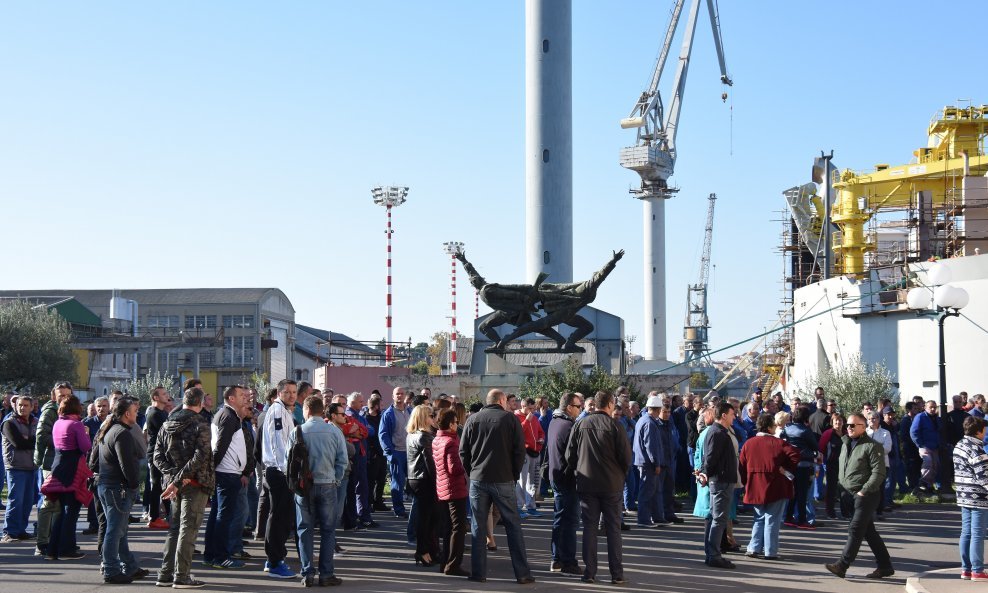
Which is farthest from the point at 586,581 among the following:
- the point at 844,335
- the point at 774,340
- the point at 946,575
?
the point at 774,340

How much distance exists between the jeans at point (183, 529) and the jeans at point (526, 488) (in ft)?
21.4

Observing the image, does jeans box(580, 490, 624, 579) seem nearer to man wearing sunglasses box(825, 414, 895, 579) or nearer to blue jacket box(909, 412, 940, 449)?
man wearing sunglasses box(825, 414, 895, 579)

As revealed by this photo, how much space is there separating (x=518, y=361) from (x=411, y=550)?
64.5ft

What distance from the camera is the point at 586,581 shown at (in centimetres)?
1090

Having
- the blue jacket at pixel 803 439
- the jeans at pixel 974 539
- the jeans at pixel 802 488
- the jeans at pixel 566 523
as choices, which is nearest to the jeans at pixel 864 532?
the jeans at pixel 974 539

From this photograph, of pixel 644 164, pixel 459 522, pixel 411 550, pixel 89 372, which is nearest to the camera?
pixel 459 522

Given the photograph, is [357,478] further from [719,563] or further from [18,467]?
[719,563]

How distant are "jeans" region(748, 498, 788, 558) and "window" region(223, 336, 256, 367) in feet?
247

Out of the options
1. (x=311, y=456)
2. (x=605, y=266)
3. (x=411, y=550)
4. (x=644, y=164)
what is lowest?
(x=411, y=550)

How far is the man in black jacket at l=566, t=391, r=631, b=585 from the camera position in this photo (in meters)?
10.8

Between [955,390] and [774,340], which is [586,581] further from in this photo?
[774,340]

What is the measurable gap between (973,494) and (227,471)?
7.27 metres

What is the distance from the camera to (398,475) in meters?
15.7

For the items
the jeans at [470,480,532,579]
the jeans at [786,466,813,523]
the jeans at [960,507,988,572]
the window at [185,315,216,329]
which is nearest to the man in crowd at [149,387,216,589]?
the jeans at [470,480,532,579]
